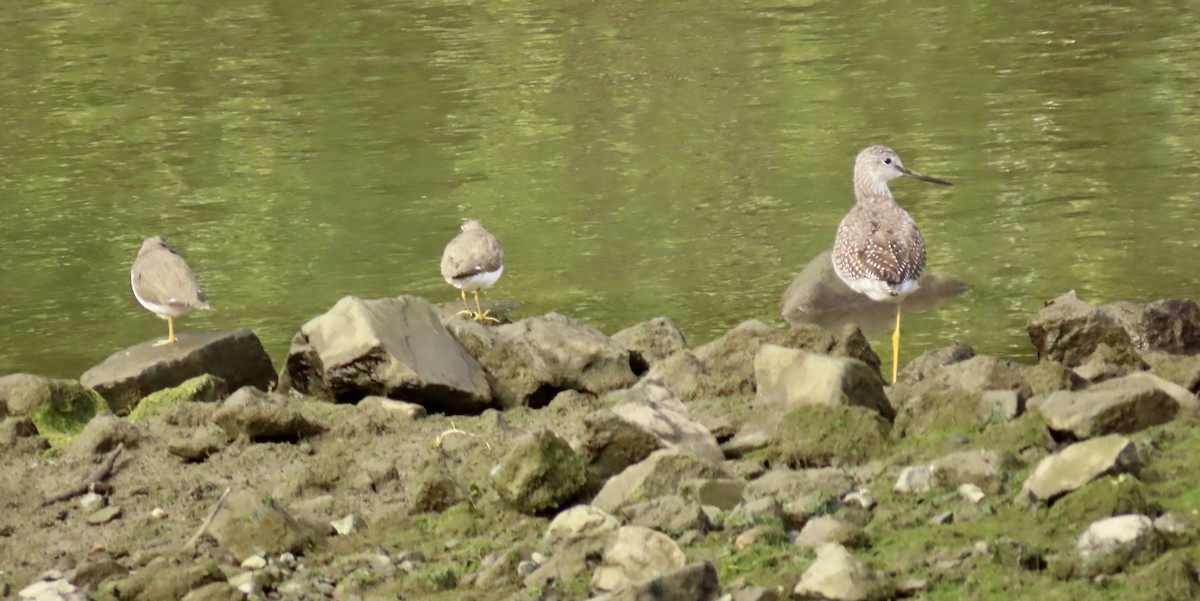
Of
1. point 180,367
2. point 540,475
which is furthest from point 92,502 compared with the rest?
point 180,367

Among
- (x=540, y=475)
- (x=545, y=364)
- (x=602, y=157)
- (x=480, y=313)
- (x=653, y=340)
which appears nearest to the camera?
(x=540, y=475)

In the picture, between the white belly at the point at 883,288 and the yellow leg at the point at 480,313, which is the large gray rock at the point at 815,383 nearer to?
the white belly at the point at 883,288

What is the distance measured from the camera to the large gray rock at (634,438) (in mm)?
7324

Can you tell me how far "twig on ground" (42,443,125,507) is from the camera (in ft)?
25.7

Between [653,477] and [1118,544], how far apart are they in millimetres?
1853

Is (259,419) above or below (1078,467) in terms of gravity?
below

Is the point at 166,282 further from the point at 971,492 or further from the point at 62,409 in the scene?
the point at 971,492

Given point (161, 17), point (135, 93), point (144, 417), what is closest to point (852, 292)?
point (144, 417)

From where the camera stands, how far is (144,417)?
9.21 m

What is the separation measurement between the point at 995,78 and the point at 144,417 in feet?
45.9

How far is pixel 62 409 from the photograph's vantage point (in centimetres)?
948

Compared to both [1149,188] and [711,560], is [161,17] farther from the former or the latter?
[711,560]

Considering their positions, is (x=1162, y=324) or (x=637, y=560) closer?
(x=637, y=560)

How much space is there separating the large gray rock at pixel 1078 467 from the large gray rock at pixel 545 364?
368cm
